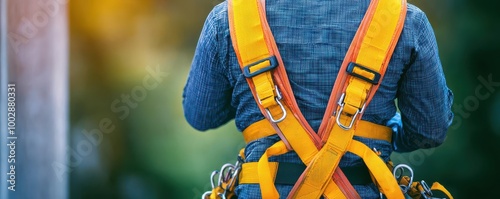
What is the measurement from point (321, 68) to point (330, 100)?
8 cm

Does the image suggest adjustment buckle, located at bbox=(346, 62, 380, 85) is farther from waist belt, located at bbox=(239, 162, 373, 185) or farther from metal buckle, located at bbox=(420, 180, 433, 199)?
metal buckle, located at bbox=(420, 180, 433, 199)

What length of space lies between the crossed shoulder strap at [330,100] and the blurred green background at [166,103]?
1783 millimetres

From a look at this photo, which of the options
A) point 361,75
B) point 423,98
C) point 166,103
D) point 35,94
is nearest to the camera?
point 361,75

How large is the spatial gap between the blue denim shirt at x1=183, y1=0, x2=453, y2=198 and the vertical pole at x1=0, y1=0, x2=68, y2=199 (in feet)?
4.50

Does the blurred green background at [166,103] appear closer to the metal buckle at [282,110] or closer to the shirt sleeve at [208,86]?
the shirt sleeve at [208,86]

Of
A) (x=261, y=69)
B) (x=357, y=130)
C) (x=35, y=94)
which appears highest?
(x=261, y=69)

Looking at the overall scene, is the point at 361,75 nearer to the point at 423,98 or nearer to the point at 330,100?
the point at 330,100

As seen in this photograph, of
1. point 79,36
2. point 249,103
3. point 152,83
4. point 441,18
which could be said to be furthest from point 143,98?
point 249,103

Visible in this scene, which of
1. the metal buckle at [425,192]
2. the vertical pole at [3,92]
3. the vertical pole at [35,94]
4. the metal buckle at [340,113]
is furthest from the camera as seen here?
the vertical pole at [35,94]

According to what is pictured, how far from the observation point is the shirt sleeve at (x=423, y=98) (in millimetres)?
1726

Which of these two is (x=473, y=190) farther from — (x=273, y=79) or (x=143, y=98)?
(x=273, y=79)

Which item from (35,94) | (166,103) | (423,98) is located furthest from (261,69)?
(166,103)

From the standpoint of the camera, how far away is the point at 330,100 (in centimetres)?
167

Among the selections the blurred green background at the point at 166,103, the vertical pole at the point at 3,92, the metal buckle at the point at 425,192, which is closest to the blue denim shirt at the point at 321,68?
the metal buckle at the point at 425,192
